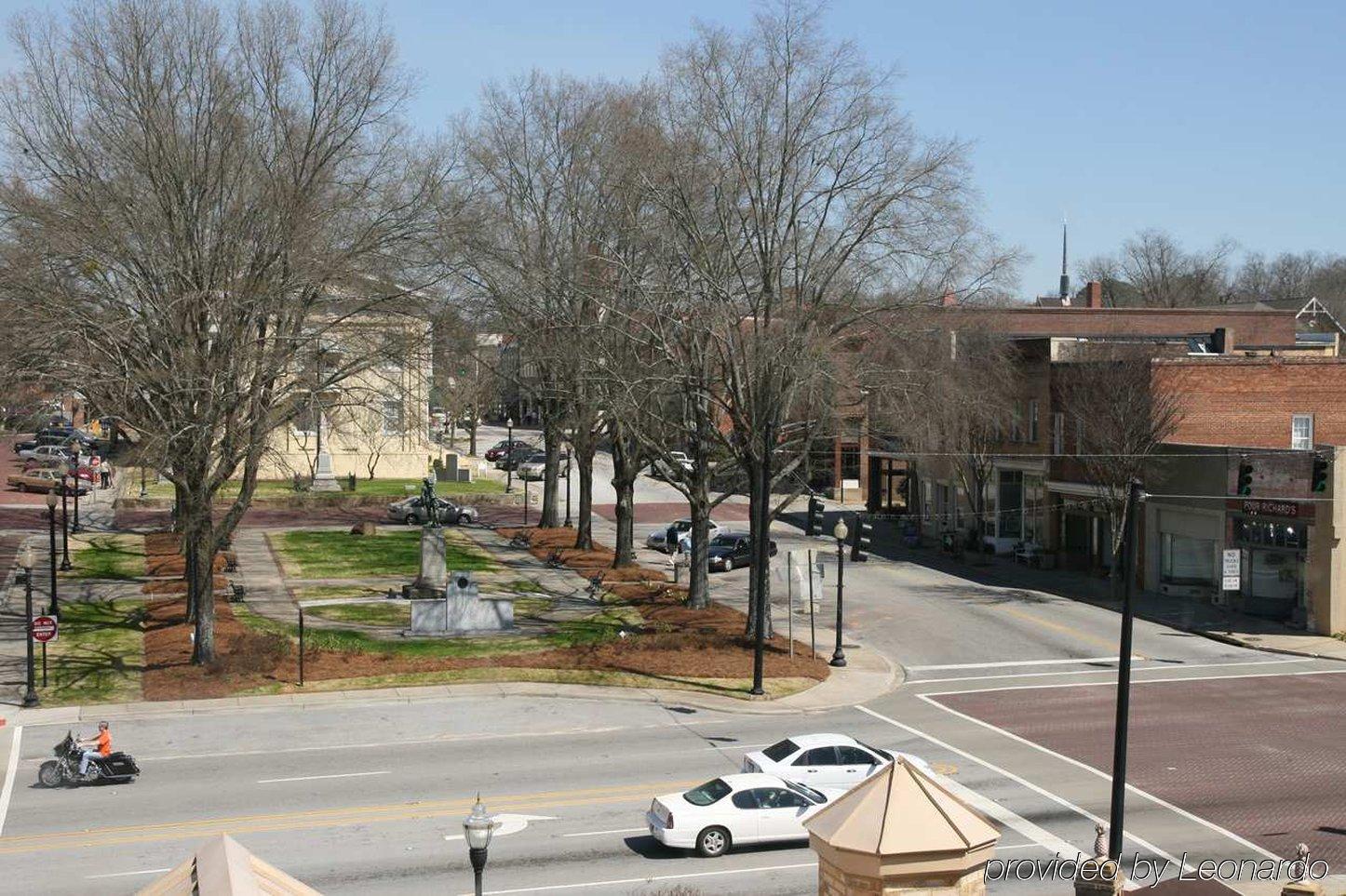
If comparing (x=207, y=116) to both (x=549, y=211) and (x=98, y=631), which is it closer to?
(x=98, y=631)

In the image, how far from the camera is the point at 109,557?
48844mm

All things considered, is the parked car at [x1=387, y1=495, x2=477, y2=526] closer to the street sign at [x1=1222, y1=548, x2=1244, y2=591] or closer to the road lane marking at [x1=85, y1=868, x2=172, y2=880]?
the street sign at [x1=1222, y1=548, x2=1244, y2=591]

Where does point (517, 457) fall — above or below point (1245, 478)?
below

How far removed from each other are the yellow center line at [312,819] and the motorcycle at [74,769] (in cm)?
271

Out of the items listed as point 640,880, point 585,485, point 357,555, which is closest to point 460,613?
point 357,555

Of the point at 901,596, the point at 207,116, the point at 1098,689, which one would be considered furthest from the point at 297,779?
the point at 901,596

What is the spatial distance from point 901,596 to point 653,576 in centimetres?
878

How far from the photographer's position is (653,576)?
159 ft

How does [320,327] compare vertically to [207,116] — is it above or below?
below

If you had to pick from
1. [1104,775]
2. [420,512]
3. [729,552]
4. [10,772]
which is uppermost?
[420,512]

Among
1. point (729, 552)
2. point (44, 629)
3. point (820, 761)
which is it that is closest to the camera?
point (820, 761)

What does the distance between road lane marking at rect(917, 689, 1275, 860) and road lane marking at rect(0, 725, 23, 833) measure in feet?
62.9

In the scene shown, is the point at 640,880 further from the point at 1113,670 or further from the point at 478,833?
the point at 1113,670

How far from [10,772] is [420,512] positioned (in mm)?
36952
